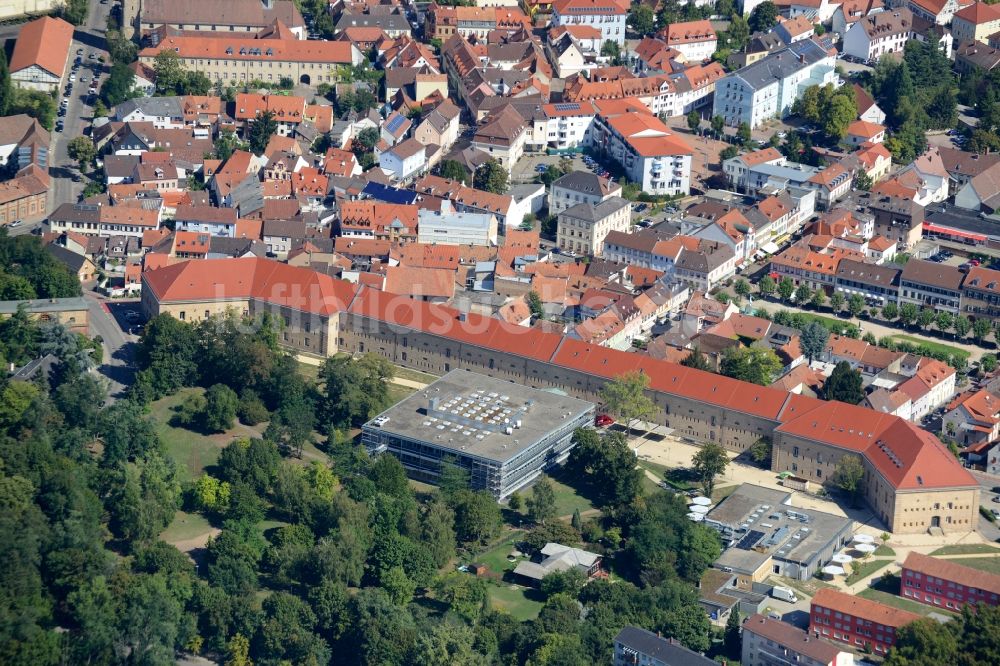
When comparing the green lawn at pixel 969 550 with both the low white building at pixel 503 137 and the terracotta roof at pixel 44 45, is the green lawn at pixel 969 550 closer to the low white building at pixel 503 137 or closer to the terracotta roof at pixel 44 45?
the low white building at pixel 503 137

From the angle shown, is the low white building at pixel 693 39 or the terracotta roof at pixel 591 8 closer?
the low white building at pixel 693 39

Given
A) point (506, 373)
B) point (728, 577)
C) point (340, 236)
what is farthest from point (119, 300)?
point (728, 577)

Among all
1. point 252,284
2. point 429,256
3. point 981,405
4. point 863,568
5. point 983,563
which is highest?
point 429,256

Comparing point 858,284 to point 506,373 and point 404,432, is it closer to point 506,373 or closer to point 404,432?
point 506,373

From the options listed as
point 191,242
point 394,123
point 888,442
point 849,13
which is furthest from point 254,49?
point 888,442

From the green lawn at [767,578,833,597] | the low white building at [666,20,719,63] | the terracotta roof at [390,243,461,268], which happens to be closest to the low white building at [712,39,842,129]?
the low white building at [666,20,719,63]

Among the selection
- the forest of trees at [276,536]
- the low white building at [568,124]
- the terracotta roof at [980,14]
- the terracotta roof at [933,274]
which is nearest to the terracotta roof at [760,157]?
the low white building at [568,124]

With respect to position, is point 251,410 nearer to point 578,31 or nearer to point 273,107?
point 273,107
